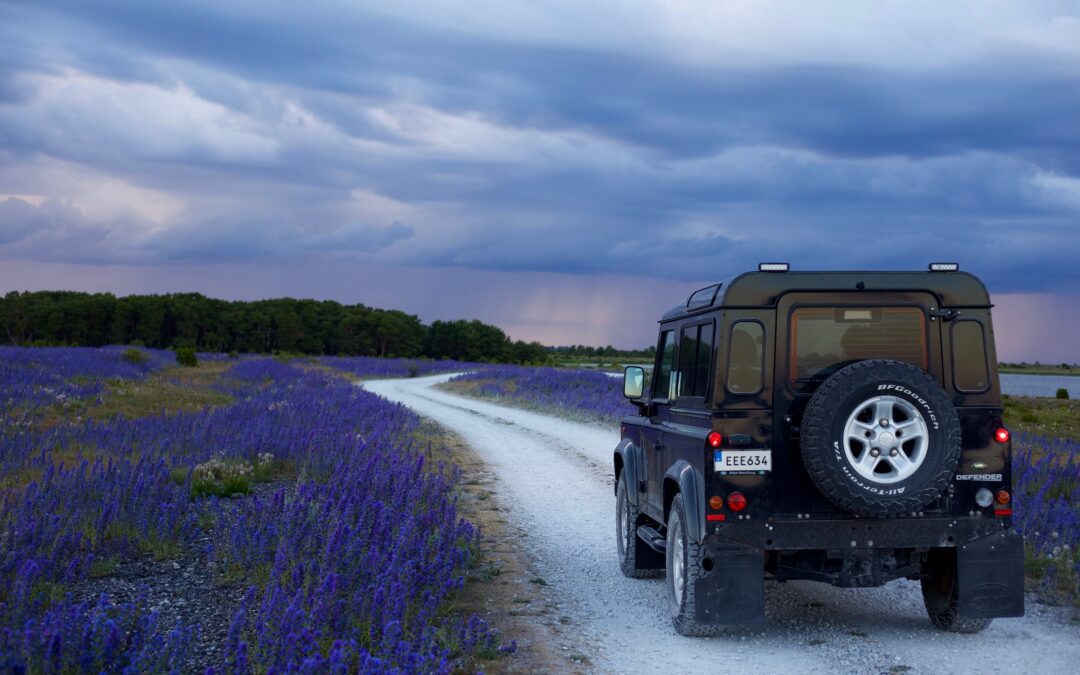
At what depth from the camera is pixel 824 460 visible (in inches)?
229

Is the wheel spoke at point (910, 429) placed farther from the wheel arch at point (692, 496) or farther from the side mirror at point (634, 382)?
the side mirror at point (634, 382)

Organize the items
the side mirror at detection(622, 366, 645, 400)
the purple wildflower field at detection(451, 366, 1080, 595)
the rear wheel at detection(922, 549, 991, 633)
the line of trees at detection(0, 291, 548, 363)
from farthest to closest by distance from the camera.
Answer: the line of trees at detection(0, 291, 548, 363)
the purple wildflower field at detection(451, 366, 1080, 595)
the side mirror at detection(622, 366, 645, 400)
the rear wheel at detection(922, 549, 991, 633)

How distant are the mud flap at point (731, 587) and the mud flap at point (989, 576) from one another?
1.49 meters

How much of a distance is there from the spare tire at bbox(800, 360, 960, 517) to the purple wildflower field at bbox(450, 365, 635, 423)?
61.0 ft

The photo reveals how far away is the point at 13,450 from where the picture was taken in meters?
12.1

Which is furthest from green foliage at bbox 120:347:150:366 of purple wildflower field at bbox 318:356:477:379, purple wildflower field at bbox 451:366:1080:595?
purple wildflower field at bbox 318:356:477:379

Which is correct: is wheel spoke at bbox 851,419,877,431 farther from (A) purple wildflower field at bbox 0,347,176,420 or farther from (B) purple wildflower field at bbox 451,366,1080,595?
(A) purple wildflower field at bbox 0,347,176,420

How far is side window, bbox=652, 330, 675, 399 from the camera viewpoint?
26.0ft

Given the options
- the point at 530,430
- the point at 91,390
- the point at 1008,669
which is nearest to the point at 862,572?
the point at 1008,669

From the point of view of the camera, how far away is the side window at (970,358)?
637cm

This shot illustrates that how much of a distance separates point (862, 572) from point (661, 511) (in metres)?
1.72

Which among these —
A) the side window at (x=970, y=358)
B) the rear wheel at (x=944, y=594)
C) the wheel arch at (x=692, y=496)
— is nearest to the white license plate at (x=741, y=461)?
the wheel arch at (x=692, y=496)

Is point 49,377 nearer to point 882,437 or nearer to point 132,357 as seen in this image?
point 132,357

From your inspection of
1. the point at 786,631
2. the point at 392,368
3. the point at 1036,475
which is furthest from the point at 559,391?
the point at 786,631
